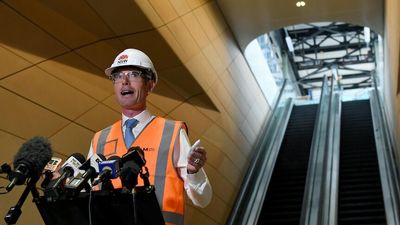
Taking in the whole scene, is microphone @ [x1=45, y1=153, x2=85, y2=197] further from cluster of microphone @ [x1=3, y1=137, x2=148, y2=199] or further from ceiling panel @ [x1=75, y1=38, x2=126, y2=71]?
ceiling panel @ [x1=75, y1=38, x2=126, y2=71]

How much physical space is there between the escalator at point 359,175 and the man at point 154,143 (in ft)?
22.0

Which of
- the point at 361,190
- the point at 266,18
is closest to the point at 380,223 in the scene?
the point at 361,190

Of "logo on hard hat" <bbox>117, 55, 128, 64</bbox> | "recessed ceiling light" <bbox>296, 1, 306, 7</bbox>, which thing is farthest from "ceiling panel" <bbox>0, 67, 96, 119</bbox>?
"recessed ceiling light" <bbox>296, 1, 306, 7</bbox>

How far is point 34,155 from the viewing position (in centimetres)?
204

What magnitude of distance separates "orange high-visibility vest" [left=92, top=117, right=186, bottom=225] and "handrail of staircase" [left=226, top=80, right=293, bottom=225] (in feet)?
20.9

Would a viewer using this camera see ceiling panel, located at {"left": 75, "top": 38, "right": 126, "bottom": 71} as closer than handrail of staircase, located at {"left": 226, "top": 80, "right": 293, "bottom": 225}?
Yes

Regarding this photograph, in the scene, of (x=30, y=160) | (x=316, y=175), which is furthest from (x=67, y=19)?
(x=316, y=175)

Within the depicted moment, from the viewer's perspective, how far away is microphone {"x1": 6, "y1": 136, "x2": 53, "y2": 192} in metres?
1.95

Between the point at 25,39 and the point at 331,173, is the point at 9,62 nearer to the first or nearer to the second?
the point at 25,39

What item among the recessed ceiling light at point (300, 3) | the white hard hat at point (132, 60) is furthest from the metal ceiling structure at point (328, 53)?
the white hard hat at point (132, 60)

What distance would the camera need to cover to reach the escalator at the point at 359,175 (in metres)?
8.97

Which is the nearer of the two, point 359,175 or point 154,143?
point 154,143

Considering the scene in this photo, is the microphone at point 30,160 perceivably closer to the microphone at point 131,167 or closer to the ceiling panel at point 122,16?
the microphone at point 131,167

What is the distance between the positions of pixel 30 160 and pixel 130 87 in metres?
0.88
